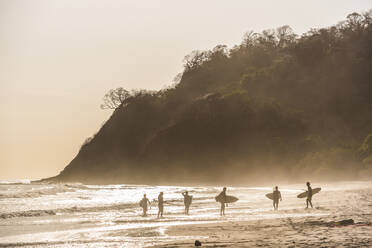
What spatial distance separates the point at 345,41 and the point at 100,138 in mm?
68800

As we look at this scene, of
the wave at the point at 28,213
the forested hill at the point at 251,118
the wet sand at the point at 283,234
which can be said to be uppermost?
the forested hill at the point at 251,118

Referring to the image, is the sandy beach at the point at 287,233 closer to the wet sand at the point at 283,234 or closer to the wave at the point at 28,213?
the wet sand at the point at 283,234

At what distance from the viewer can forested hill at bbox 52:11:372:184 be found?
88.2 metres

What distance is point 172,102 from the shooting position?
116875 mm

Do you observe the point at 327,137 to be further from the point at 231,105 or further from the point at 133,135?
the point at 133,135

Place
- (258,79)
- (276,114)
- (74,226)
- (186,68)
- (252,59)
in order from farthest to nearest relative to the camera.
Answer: (186,68) < (252,59) < (258,79) < (276,114) < (74,226)

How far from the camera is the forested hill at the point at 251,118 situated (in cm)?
8825

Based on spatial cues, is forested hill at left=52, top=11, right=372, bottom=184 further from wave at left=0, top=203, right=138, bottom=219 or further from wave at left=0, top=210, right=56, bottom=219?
wave at left=0, top=210, right=56, bottom=219

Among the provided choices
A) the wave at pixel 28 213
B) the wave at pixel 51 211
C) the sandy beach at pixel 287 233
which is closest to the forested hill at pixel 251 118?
the wave at pixel 51 211

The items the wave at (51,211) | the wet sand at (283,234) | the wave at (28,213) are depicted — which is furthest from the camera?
the wave at (51,211)

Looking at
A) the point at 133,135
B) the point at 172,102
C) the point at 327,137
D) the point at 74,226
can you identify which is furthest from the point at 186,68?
the point at 74,226

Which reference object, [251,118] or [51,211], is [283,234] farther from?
[251,118]

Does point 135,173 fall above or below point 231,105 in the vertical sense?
below

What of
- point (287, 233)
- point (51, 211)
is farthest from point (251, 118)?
point (287, 233)
